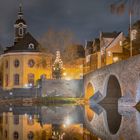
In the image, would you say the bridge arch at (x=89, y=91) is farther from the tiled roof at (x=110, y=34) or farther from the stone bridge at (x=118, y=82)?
the tiled roof at (x=110, y=34)

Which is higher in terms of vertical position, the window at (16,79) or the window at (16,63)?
the window at (16,63)

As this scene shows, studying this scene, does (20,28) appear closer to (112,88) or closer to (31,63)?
(31,63)

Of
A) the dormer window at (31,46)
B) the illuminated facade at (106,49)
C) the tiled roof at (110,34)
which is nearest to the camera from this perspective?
the illuminated facade at (106,49)

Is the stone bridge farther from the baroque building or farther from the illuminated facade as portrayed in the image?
the baroque building

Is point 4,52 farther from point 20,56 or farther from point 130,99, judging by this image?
point 130,99

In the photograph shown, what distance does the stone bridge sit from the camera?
33.7 m

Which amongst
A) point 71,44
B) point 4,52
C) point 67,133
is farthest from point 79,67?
point 67,133

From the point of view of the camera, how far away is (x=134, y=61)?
3344cm

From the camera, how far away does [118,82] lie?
4341 centimetres

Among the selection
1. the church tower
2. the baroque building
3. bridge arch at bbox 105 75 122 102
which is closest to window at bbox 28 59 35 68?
the baroque building

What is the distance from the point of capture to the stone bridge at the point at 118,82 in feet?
111

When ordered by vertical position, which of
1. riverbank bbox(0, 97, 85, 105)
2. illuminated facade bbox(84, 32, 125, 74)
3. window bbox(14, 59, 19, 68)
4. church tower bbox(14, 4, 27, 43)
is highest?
church tower bbox(14, 4, 27, 43)

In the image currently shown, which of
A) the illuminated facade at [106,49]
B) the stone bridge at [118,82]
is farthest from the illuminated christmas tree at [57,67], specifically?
the illuminated facade at [106,49]

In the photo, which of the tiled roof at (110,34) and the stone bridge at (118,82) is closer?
the stone bridge at (118,82)
